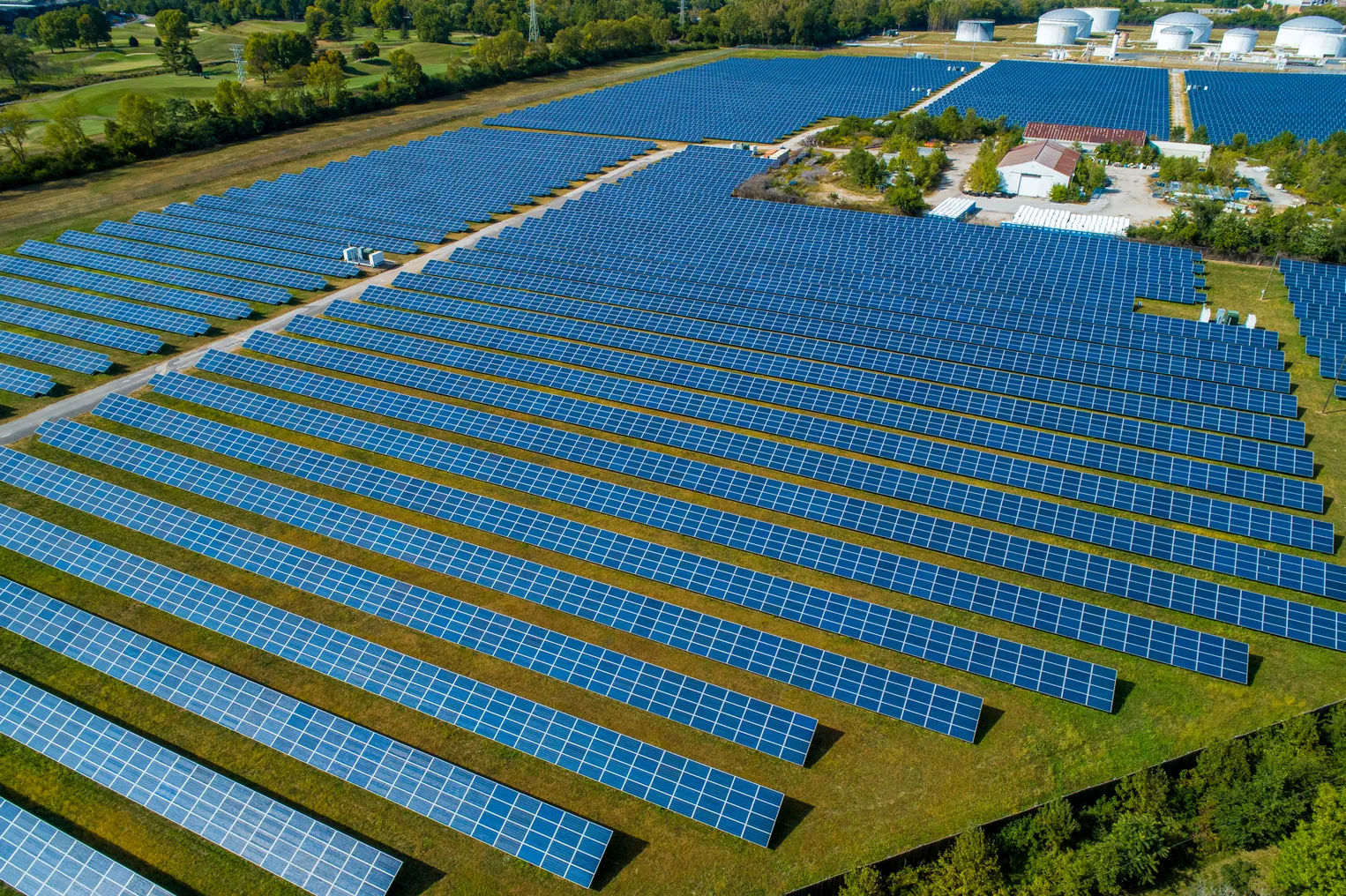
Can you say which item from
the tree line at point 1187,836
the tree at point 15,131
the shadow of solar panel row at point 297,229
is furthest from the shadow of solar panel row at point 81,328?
the tree line at point 1187,836

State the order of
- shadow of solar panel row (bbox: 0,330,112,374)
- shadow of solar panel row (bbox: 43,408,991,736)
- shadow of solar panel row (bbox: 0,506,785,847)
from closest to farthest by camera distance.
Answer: shadow of solar panel row (bbox: 0,506,785,847), shadow of solar panel row (bbox: 43,408,991,736), shadow of solar panel row (bbox: 0,330,112,374)

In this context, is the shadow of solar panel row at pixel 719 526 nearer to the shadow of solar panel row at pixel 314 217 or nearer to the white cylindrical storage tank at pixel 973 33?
the shadow of solar panel row at pixel 314 217

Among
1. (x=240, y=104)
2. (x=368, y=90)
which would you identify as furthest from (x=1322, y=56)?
(x=240, y=104)

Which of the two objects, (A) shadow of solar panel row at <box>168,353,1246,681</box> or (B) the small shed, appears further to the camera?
(B) the small shed

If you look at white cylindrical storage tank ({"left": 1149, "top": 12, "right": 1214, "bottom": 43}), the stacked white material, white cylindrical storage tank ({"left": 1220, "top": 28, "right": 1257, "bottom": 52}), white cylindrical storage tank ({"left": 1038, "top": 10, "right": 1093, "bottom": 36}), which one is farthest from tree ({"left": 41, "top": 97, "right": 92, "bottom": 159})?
white cylindrical storage tank ({"left": 1220, "top": 28, "right": 1257, "bottom": 52})

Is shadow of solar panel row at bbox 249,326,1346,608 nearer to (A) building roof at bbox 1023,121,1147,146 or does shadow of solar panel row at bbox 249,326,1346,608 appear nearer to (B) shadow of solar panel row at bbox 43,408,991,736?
(B) shadow of solar panel row at bbox 43,408,991,736

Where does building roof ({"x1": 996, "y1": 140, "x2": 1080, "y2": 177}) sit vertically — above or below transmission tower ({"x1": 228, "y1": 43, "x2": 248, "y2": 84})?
below
